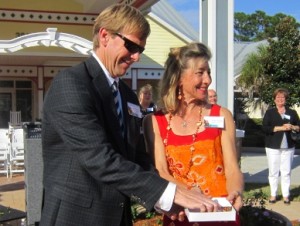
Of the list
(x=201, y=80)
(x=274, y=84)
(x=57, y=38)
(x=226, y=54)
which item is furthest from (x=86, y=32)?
(x=201, y=80)

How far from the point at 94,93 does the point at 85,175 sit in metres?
0.33

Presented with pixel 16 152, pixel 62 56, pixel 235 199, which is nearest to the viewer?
pixel 235 199

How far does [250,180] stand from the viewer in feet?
37.5

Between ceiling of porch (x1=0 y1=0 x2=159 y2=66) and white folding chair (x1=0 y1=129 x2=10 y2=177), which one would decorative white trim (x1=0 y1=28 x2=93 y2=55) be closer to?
ceiling of porch (x1=0 y1=0 x2=159 y2=66)

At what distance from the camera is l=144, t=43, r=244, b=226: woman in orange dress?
9.25 ft

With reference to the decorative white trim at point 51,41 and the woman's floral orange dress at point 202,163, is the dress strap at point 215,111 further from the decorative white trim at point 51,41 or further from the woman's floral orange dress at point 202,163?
the decorative white trim at point 51,41

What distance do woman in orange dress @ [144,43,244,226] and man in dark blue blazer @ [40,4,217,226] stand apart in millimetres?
579

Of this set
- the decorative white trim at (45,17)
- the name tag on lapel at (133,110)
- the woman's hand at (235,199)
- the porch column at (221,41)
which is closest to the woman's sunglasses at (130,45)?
the name tag on lapel at (133,110)

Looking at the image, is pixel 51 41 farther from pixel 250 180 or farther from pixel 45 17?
pixel 250 180

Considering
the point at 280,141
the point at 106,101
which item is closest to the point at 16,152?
the point at 280,141

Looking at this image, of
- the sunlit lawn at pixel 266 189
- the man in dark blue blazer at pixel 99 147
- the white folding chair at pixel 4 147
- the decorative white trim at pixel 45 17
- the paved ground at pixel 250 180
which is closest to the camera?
the man in dark blue blazer at pixel 99 147

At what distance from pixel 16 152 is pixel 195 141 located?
934cm

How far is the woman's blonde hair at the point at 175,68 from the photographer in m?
2.83

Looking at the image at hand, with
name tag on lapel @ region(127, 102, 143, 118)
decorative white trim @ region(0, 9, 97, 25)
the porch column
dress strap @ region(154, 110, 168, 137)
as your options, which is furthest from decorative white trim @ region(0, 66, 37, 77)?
name tag on lapel @ region(127, 102, 143, 118)
